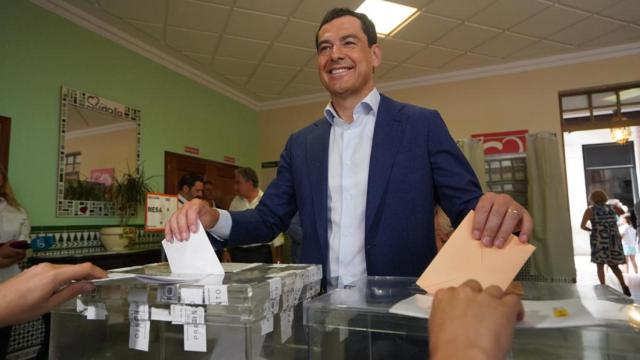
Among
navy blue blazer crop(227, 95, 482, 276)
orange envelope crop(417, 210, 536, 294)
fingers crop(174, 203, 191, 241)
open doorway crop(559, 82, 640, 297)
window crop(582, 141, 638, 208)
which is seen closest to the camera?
orange envelope crop(417, 210, 536, 294)

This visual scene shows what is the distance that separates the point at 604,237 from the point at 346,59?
532cm

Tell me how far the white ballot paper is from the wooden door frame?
3.25 m

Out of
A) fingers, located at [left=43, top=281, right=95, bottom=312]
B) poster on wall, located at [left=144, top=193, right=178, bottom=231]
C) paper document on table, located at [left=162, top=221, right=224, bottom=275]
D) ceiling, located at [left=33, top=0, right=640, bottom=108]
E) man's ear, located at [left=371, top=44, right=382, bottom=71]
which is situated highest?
ceiling, located at [left=33, top=0, right=640, bottom=108]

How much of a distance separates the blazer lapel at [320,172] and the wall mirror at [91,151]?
288 cm

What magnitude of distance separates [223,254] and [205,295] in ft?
11.7

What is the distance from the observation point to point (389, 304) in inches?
22.4

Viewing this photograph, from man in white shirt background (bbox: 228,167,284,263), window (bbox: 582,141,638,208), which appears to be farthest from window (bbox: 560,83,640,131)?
window (bbox: 582,141,638,208)

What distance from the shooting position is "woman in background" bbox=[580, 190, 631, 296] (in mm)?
4699

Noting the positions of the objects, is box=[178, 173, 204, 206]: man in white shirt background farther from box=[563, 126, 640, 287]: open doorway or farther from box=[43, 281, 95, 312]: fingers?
box=[563, 126, 640, 287]: open doorway

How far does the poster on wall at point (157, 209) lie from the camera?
120 inches

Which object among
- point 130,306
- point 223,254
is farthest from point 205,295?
point 223,254

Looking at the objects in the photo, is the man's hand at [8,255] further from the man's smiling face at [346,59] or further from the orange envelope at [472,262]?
the orange envelope at [472,262]

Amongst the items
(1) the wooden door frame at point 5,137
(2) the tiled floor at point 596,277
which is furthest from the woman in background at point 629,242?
(1) the wooden door frame at point 5,137

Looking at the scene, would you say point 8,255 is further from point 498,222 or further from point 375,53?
point 498,222
